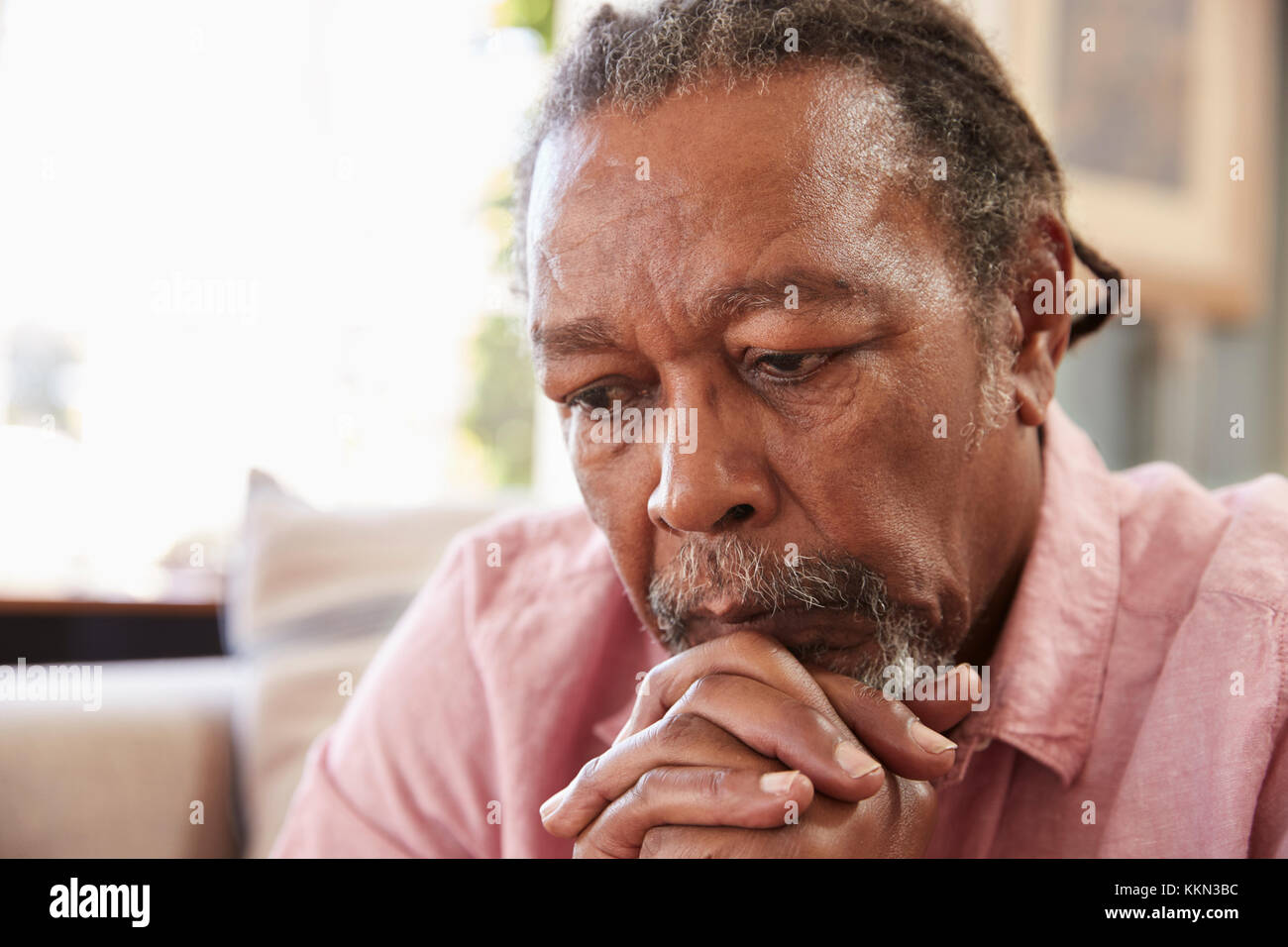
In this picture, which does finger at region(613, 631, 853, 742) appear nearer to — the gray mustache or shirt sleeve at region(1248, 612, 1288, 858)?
the gray mustache

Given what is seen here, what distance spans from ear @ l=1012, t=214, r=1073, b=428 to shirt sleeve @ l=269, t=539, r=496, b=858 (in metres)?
0.69

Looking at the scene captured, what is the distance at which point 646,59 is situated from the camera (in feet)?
3.08

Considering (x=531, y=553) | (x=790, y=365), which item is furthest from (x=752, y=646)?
(x=531, y=553)

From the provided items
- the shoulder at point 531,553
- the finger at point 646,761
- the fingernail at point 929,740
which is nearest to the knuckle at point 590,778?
the finger at point 646,761

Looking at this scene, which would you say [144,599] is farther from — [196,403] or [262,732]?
[196,403]

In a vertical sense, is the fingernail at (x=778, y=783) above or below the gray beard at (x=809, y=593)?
below

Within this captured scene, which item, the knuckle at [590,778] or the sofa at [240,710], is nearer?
the knuckle at [590,778]

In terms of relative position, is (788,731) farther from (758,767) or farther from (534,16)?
(534,16)

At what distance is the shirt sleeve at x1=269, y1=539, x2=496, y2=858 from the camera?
1224mm

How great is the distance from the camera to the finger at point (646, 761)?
767 millimetres

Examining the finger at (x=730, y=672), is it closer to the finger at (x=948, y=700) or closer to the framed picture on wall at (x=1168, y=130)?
the finger at (x=948, y=700)

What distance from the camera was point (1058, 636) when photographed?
Result: 3.27ft

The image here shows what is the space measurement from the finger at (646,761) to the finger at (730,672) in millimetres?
28

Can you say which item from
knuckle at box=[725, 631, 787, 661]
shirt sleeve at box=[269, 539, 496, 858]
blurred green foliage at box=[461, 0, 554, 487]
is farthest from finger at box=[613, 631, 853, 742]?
blurred green foliage at box=[461, 0, 554, 487]
